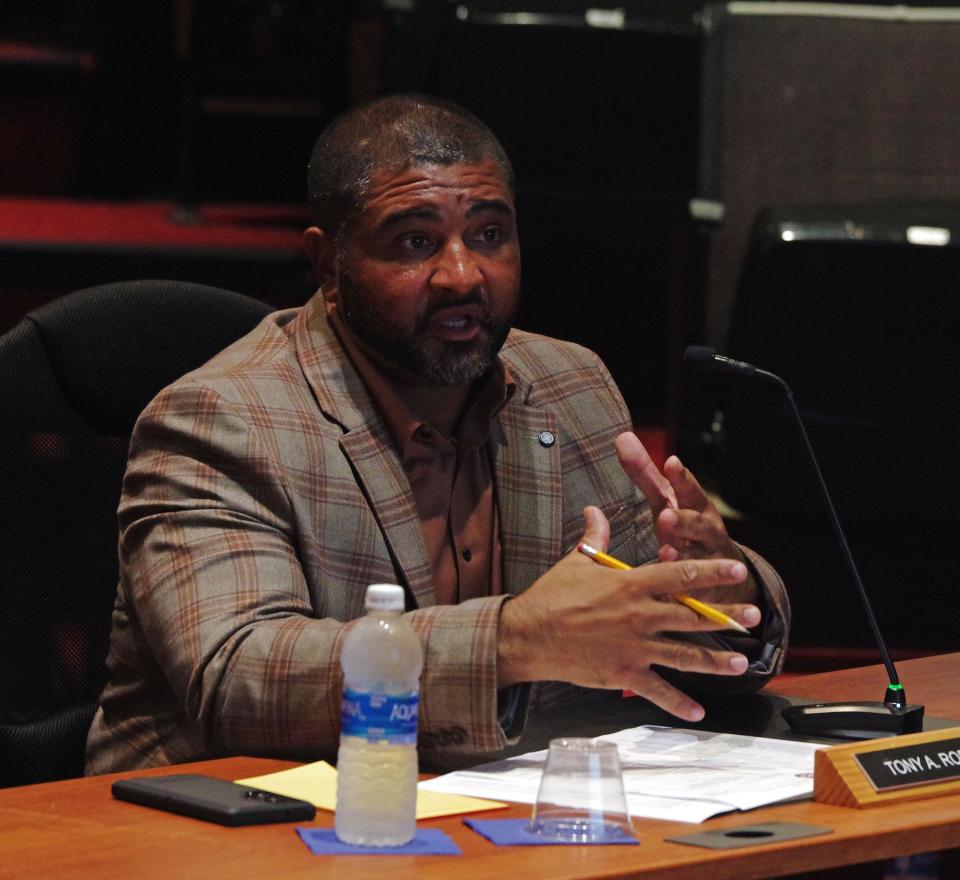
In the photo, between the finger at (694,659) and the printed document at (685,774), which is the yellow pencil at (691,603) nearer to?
the finger at (694,659)

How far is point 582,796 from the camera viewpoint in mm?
1555

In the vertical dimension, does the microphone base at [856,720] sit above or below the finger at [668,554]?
below

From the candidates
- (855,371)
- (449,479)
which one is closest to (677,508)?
(449,479)

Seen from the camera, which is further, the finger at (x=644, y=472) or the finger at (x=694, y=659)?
the finger at (x=644, y=472)

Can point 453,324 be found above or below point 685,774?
above

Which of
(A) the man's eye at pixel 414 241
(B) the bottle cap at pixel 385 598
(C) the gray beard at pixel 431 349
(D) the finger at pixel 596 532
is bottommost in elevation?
(D) the finger at pixel 596 532

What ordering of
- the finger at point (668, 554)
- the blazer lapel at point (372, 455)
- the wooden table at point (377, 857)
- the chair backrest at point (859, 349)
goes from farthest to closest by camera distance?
the chair backrest at point (859, 349) < the blazer lapel at point (372, 455) < the finger at point (668, 554) < the wooden table at point (377, 857)

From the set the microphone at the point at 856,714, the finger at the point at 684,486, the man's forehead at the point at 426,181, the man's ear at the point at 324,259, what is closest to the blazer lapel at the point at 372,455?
the man's ear at the point at 324,259

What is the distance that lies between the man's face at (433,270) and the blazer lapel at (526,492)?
134mm

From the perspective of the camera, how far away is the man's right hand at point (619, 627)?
1736 mm

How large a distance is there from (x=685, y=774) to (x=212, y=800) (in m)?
0.48

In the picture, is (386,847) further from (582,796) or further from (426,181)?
(426,181)

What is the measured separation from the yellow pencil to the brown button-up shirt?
18.1 inches

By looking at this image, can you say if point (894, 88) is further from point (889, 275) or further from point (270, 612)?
point (270, 612)
